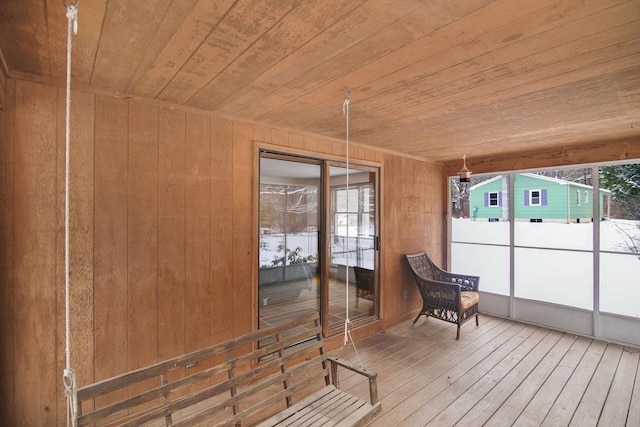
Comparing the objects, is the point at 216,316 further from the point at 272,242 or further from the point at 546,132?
the point at 546,132

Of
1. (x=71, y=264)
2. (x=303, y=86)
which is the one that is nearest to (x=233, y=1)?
(x=303, y=86)

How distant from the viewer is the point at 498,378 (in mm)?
2807

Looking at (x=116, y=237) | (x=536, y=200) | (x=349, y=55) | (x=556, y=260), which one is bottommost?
(x=556, y=260)

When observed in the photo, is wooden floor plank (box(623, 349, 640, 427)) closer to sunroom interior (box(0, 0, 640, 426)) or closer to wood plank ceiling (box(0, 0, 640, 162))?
sunroom interior (box(0, 0, 640, 426))

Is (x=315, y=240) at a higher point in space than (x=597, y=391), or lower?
higher

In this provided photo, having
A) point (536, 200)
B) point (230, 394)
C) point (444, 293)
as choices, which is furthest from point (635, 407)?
point (230, 394)

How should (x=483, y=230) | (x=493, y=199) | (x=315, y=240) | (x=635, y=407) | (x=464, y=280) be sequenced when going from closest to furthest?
(x=635, y=407), (x=315, y=240), (x=464, y=280), (x=493, y=199), (x=483, y=230)

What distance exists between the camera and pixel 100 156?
6.58 feet

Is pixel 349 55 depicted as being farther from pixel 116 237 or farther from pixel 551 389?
pixel 551 389

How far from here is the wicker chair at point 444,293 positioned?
12.3 ft

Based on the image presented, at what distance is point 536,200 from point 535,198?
3cm

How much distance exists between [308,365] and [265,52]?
195 cm

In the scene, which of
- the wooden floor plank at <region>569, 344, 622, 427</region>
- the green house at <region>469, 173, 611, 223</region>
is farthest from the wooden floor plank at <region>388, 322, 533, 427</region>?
the green house at <region>469, 173, 611, 223</region>

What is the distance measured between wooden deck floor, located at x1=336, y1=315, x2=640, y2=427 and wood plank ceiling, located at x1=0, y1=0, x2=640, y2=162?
7.83 feet
